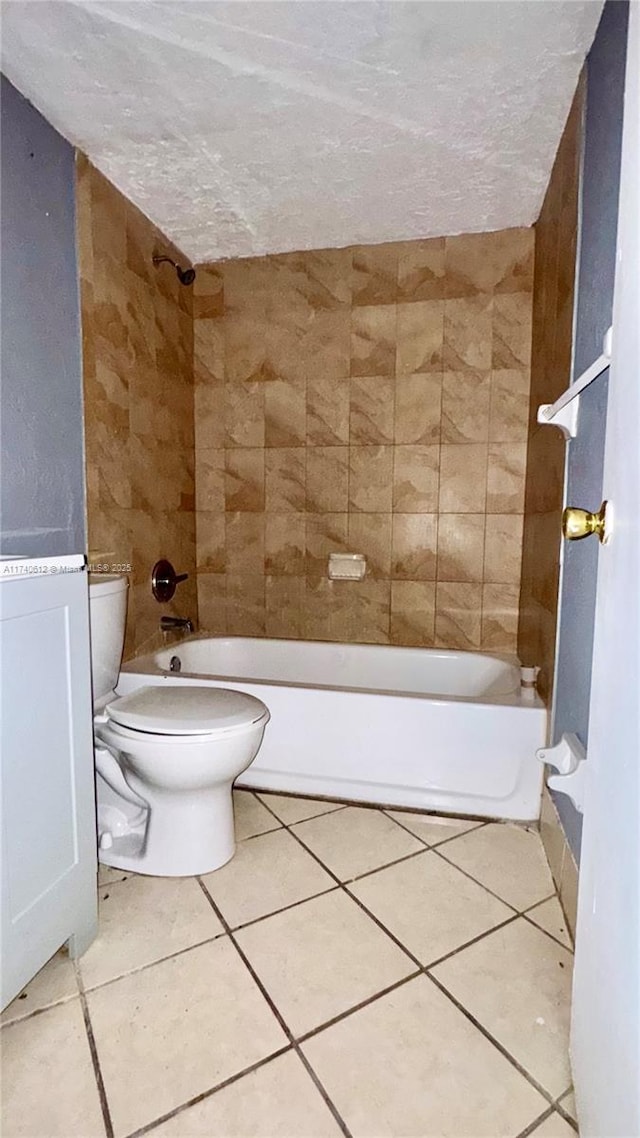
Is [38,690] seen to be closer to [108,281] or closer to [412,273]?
[108,281]

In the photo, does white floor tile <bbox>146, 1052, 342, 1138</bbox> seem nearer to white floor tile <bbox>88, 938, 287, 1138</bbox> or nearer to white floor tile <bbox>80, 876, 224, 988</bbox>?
white floor tile <bbox>88, 938, 287, 1138</bbox>

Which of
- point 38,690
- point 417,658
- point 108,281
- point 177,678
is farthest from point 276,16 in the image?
point 417,658

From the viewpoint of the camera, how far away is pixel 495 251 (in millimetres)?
2244

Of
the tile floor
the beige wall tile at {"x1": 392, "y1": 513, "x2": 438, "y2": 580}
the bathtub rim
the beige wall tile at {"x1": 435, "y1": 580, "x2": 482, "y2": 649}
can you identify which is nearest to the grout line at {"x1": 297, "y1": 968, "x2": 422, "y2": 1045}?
the tile floor

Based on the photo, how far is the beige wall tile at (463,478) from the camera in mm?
2338

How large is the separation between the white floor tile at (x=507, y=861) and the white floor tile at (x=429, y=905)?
0.15 ft

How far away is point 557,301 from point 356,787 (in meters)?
1.64

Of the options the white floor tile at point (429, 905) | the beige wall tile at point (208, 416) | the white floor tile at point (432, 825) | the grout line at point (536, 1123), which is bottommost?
the white floor tile at point (432, 825)

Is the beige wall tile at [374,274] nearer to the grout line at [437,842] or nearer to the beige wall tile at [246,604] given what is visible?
the beige wall tile at [246,604]

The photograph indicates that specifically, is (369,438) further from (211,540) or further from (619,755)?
(619,755)

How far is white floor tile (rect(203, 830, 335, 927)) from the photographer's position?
131cm

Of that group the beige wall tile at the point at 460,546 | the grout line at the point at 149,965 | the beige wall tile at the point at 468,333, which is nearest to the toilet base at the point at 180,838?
the grout line at the point at 149,965

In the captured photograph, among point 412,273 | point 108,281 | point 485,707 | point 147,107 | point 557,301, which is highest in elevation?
point 147,107

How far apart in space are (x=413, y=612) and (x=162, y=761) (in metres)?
1.38
